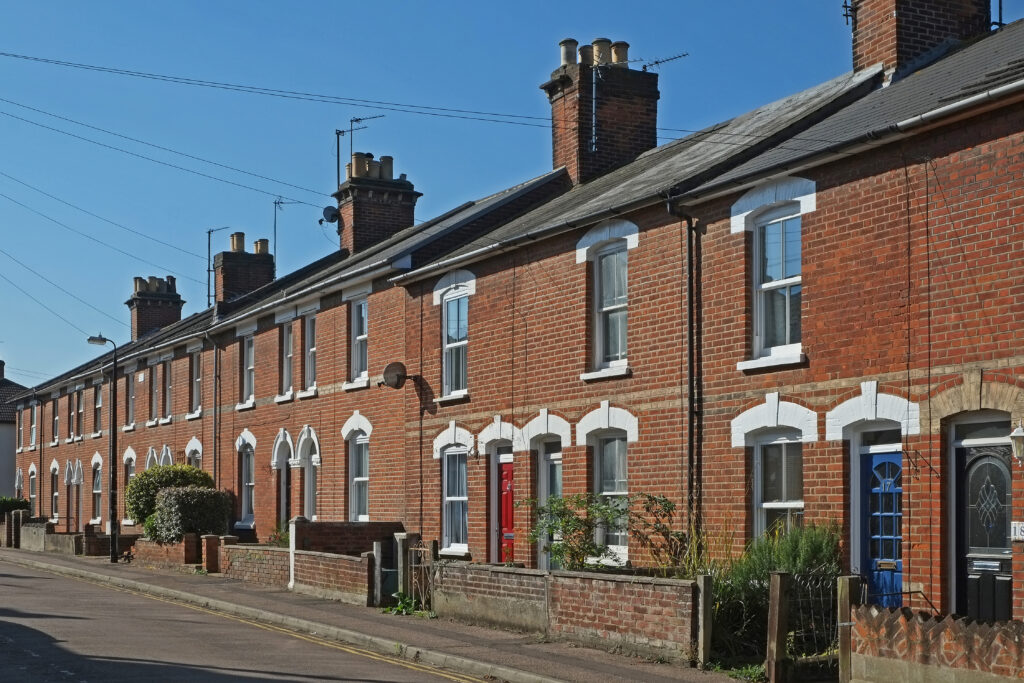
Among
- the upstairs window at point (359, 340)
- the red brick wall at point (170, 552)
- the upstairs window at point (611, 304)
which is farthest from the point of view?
the red brick wall at point (170, 552)

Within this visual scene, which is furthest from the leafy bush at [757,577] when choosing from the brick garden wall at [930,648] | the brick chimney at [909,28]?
the brick chimney at [909,28]

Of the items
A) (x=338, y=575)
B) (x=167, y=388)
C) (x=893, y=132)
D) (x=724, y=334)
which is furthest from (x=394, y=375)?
(x=167, y=388)

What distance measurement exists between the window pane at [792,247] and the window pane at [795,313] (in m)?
0.20

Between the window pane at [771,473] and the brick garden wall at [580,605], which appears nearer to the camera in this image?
the brick garden wall at [580,605]

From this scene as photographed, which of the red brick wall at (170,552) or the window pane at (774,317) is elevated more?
the window pane at (774,317)

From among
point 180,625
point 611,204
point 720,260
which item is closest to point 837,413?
point 720,260

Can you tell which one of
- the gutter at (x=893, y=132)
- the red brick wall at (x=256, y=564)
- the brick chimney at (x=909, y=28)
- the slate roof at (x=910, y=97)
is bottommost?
the red brick wall at (x=256, y=564)

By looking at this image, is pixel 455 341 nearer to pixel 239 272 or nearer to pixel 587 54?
pixel 587 54

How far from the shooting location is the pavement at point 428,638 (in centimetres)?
1325

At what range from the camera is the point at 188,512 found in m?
30.6

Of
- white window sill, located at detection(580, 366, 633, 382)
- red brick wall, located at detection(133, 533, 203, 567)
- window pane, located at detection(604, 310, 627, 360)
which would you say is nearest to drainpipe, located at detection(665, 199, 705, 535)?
white window sill, located at detection(580, 366, 633, 382)

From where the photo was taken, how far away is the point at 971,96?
13305 millimetres

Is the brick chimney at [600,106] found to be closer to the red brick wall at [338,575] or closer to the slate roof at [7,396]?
the red brick wall at [338,575]

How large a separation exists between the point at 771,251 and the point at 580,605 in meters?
4.92
